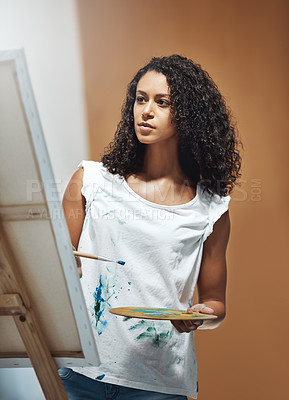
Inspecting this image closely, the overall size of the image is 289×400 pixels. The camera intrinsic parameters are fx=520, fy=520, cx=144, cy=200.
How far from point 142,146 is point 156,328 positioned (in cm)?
53

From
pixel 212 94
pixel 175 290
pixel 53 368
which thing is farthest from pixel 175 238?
pixel 53 368

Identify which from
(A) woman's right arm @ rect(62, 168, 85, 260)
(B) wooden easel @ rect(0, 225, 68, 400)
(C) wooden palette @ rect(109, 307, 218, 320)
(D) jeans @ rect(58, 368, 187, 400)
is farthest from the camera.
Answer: (A) woman's right arm @ rect(62, 168, 85, 260)

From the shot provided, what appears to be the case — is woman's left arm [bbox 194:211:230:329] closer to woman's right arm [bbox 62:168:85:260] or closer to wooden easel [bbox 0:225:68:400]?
woman's right arm [bbox 62:168:85:260]

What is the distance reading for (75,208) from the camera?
1.45m

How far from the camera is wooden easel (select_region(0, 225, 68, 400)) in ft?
2.79

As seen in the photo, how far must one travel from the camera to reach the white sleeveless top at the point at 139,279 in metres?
1.32

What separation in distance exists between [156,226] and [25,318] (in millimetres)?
591

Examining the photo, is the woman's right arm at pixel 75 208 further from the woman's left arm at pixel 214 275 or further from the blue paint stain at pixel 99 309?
the woman's left arm at pixel 214 275

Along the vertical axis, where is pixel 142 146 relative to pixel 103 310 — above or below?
above

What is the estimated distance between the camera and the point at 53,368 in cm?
90

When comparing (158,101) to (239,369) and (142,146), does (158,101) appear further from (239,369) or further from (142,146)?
(239,369)

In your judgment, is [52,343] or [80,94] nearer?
[52,343]

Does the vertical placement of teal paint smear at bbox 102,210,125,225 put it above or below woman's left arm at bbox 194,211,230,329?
above

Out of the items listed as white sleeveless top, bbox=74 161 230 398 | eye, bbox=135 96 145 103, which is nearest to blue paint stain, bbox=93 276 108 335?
white sleeveless top, bbox=74 161 230 398
